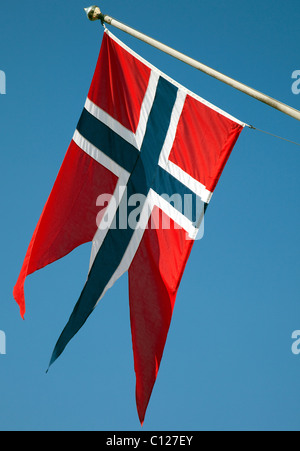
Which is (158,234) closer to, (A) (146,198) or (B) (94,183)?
(A) (146,198)

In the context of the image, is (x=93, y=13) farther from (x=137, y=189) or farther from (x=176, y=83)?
(x=137, y=189)

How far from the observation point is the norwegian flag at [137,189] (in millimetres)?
10648

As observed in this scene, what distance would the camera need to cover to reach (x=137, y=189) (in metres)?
11.8

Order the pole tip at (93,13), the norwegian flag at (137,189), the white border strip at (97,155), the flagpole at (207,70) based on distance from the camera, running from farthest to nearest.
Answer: the white border strip at (97,155), the pole tip at (93,13), the norwegian flag at (137,189), the flagpole at (207,70)

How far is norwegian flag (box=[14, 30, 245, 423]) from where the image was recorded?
1065 cm

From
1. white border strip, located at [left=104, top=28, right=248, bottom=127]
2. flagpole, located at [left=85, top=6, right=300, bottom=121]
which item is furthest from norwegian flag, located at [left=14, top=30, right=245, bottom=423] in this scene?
flagpole, located at [left=85, top=6, right=300, bottom=121]

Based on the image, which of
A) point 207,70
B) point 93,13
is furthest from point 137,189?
point 93,13

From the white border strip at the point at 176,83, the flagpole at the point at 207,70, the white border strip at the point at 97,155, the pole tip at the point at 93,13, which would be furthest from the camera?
the white border strip at the point at 97,155

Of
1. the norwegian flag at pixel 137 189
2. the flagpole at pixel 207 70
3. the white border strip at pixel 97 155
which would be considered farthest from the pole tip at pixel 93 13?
the white border strip at pixel 97 155

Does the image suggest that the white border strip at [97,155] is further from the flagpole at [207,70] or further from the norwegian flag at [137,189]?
the flagpole at [207,70]

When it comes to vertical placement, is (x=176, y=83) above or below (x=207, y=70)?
above

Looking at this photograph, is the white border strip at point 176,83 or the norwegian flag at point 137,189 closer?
the white border strip at point 176,83

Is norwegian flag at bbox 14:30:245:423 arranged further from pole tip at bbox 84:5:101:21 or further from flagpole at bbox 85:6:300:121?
flagpole at bbox 85:6:300:121

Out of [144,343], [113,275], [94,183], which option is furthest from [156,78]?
[144,343]
